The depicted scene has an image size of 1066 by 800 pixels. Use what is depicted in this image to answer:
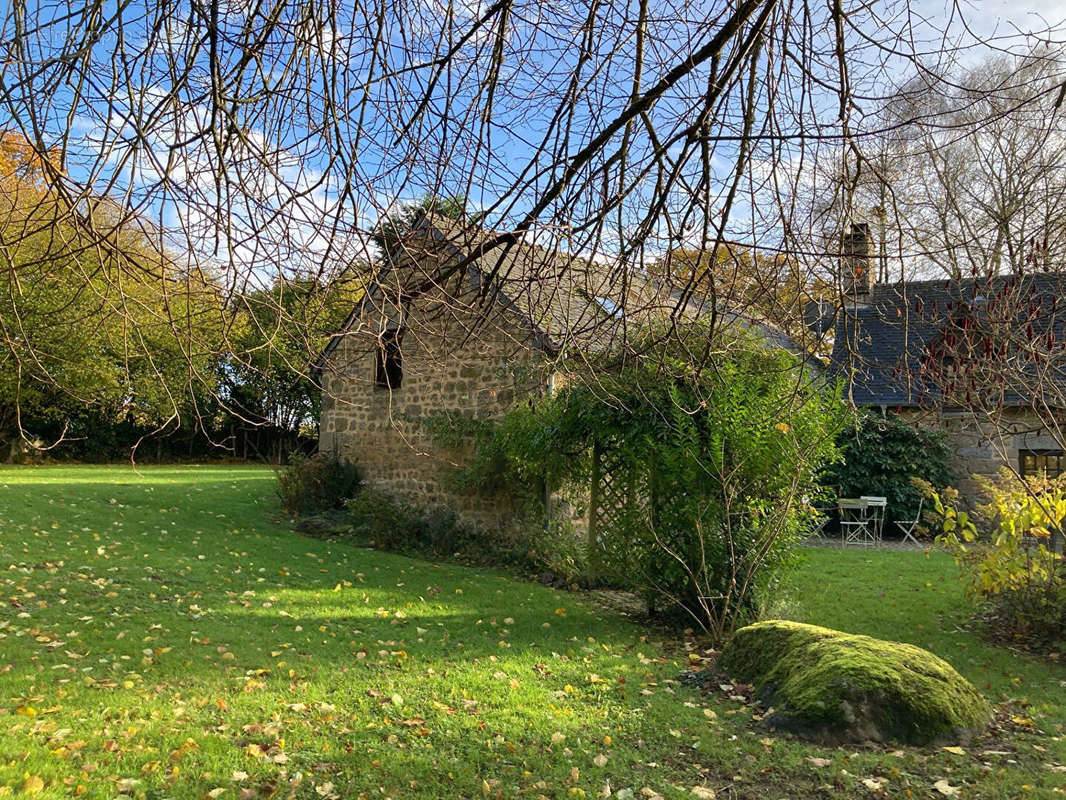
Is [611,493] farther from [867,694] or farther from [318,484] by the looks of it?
[318,484]

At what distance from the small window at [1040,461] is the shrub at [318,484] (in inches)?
507

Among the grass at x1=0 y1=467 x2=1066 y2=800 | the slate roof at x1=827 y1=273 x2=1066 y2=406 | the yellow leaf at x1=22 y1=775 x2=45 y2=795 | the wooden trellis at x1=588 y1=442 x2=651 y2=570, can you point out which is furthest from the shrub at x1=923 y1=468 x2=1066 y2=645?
the yellow leaf at x1=22 y1=775 x2=45 y2=795

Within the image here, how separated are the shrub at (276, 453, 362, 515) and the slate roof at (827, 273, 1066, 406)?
8.56 meters

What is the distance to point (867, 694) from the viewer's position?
5.23m

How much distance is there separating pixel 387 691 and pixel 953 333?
617 centimetres

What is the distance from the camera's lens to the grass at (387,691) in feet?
14.1

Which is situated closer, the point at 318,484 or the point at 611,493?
the point at 611,493

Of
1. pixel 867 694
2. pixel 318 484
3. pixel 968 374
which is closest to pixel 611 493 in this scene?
pixel 968 374

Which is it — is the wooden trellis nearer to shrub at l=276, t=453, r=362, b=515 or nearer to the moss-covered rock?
the moss-covered rock

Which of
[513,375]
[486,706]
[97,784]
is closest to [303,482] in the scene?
[513,375]

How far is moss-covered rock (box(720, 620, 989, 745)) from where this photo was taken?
512cm

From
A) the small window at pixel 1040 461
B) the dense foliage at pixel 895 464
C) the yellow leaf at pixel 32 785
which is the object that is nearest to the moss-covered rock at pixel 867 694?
the yellow leaf at pixel 32 785

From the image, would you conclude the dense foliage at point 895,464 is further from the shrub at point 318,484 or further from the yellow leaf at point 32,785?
the yellow leaf at point 32,785

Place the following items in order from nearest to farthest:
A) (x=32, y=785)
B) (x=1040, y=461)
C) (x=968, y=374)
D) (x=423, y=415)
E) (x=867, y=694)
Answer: (x=32, y=785) → (x=867, y=694) → (x=968, y=374) → (x=423, y=415) → (x=1040, y=461)
